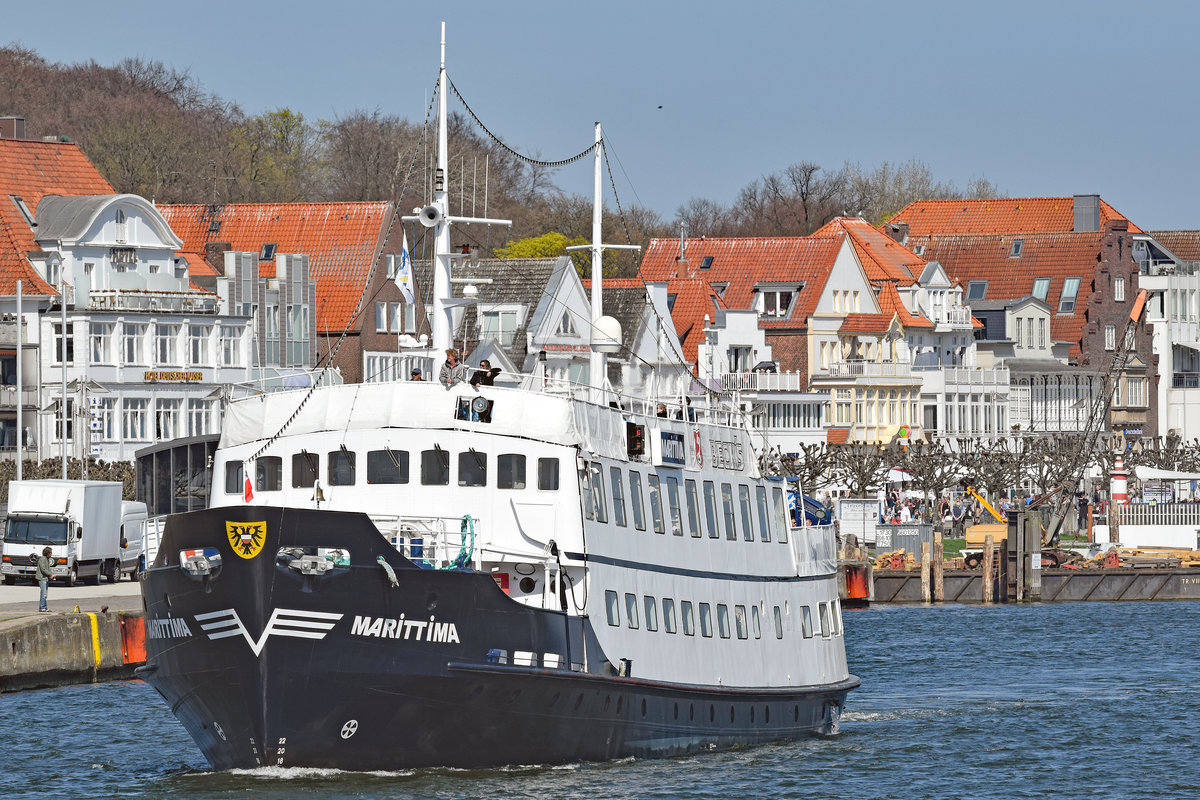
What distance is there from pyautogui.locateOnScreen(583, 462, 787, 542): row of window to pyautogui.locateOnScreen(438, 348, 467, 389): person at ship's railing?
90.7 inches

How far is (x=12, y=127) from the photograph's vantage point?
304 feet

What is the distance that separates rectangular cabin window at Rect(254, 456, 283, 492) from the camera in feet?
110

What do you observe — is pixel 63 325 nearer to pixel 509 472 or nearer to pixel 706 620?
pixel 706 620

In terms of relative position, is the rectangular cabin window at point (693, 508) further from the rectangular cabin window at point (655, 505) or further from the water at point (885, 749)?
the water at point (885, 749)

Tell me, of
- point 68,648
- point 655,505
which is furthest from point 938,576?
point 655,505

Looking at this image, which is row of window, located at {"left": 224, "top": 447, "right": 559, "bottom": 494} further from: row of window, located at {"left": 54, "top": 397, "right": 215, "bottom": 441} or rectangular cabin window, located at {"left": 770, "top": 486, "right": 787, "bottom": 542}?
row of window, located at {"left": 54, "top": 397, "right": 215, "bottom": 441}

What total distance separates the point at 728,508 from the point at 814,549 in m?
4.16

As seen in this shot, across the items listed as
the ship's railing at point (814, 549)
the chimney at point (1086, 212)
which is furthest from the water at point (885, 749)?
the chimney at point (1086, 212)

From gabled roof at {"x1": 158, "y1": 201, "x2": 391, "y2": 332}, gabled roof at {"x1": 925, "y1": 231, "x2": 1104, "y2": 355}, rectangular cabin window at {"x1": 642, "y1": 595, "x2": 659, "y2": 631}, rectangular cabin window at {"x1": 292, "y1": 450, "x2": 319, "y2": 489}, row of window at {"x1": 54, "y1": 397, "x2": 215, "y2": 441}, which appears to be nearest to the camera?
rectangular cabin window at {"x1": 292, "y1": 450, "x2": 319, "y2": 489}

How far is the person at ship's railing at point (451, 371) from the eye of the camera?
108ft

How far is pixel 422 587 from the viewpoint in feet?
101

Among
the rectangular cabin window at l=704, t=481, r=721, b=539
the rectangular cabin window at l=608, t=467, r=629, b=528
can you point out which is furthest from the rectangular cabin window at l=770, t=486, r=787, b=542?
the rectangular cabin window at l=608, t=467, r=629, b=528

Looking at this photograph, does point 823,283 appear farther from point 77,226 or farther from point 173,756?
point 173,756

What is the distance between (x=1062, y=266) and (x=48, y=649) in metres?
92.6
